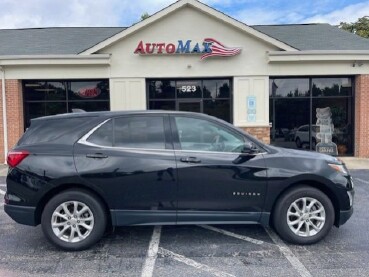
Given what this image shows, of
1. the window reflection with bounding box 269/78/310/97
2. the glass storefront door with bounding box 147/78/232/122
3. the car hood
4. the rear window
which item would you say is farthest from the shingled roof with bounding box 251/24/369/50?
the rear window

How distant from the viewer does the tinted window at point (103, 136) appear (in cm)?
432

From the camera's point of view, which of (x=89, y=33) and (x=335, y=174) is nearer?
(x=335, y=174)

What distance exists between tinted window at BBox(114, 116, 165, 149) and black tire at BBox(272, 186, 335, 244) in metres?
1.66

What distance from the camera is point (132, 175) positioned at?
13.8ft

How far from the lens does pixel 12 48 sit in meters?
13.4

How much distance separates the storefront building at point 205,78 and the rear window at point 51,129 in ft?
26.0

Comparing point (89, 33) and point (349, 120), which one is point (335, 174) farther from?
point (89, 33)

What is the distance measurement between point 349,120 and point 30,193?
39.0ft

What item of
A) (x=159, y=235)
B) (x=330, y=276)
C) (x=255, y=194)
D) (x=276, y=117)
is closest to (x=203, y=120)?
(x=255, y=194)

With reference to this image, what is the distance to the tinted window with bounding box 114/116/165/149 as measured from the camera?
4336mm

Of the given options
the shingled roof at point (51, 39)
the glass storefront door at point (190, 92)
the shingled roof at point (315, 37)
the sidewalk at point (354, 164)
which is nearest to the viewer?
the sidewalk at point (354, 164)

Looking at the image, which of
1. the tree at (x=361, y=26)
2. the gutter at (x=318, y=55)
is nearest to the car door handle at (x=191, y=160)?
the gutter at (x=318, y=55)

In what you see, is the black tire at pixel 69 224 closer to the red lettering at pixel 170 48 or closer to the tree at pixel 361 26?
the red lettering at pixel 170 48

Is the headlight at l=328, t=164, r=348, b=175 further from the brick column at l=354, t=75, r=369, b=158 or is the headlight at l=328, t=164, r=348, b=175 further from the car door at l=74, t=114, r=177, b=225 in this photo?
the brick column at l=354, t=75, r=369, b=158
